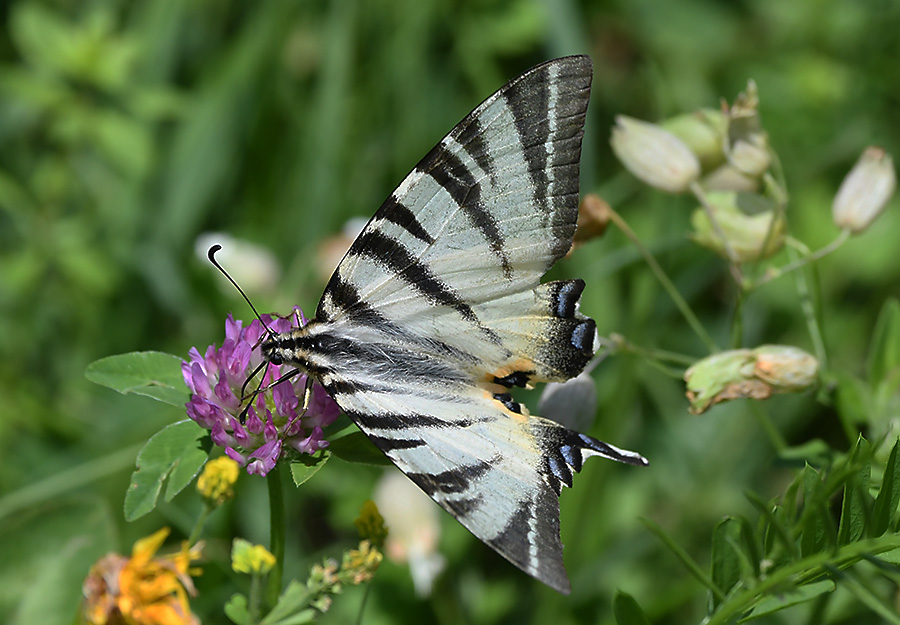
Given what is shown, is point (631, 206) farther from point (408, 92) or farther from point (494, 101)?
point (494, 101)

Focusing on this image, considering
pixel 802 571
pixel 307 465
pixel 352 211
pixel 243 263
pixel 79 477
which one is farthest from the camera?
pixel 352 211

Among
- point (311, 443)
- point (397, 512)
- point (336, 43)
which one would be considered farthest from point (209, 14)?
point (311, 443)

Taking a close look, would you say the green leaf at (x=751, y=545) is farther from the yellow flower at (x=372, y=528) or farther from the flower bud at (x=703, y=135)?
the flower bud at (x=703, y=135)

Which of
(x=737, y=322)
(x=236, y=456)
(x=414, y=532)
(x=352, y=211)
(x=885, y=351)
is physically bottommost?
(x=414, y=532)

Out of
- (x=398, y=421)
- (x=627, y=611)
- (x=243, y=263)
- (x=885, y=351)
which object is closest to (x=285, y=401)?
(x=398, y=421)

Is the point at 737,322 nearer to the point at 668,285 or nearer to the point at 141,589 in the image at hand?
the point at 668,285
